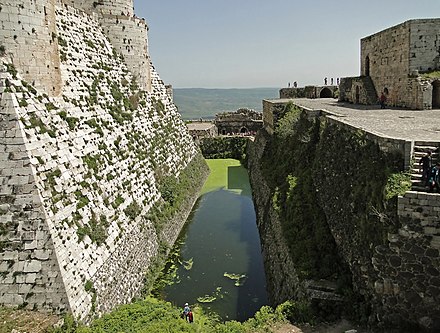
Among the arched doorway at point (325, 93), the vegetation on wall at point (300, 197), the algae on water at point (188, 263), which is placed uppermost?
the arched doorway at point (325, 93)

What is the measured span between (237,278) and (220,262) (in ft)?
4.50

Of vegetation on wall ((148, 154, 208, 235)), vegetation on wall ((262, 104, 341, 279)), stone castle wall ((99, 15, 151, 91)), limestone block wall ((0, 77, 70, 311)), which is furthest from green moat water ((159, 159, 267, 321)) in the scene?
stone castle wall ((99, 15, 151, 91))

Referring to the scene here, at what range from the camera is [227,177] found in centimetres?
2855

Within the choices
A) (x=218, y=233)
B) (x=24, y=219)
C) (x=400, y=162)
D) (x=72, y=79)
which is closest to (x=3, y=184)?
(x=24, y=219)

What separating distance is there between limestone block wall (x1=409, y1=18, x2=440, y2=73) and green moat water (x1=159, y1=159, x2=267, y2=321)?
33.2ft

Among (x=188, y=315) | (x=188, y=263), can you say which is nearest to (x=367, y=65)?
(x=188, y=263)

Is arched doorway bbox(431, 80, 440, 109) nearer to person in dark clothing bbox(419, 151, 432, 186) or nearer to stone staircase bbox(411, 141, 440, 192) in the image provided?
stone staircase bbox(411, 141, 440, 192)

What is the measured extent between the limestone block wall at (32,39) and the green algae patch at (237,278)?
8280mm

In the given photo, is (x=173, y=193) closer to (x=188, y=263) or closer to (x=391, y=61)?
(x=188, y=263)

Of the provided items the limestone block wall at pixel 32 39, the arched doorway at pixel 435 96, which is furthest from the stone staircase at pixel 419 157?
the limestone block wall at pixel 32 39

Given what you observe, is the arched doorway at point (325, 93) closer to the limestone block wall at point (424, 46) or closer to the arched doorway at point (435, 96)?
the limestone block wall at point (424, 46)

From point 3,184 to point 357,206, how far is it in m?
8.27

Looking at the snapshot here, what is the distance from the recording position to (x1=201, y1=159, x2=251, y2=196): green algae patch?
25.2m

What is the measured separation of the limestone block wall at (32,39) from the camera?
10152 millimetres
